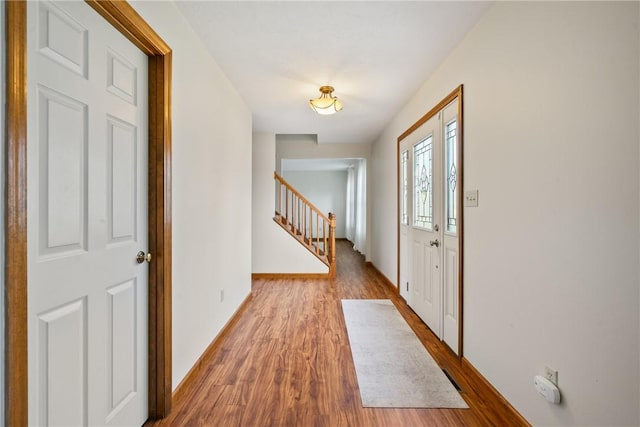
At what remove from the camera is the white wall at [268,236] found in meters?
4.73

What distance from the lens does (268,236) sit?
15.6 feet

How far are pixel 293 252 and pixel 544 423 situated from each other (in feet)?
12.3

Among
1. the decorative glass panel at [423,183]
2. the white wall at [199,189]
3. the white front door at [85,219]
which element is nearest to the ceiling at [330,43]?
the white wall at [199,189]

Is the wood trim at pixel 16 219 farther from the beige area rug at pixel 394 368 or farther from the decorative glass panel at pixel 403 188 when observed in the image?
the decorative glass panel at pixel 403 188

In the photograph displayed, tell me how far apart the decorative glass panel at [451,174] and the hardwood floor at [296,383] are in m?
1.06

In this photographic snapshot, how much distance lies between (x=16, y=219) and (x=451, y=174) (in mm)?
2514

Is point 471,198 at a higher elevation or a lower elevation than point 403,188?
lower

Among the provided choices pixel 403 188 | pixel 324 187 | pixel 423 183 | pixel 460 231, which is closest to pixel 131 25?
pixel 460 231

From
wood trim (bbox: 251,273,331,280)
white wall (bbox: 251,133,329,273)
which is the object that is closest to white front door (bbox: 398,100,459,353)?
wood trim (bbox: 251,273,331,280)

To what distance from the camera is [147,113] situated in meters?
1.51

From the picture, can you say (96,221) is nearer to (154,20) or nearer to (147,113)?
(147,113)

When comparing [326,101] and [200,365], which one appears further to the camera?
[326,101]

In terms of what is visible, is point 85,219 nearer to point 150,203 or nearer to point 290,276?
point 150,203

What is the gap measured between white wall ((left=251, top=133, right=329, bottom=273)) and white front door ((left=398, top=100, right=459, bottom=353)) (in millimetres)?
1785
